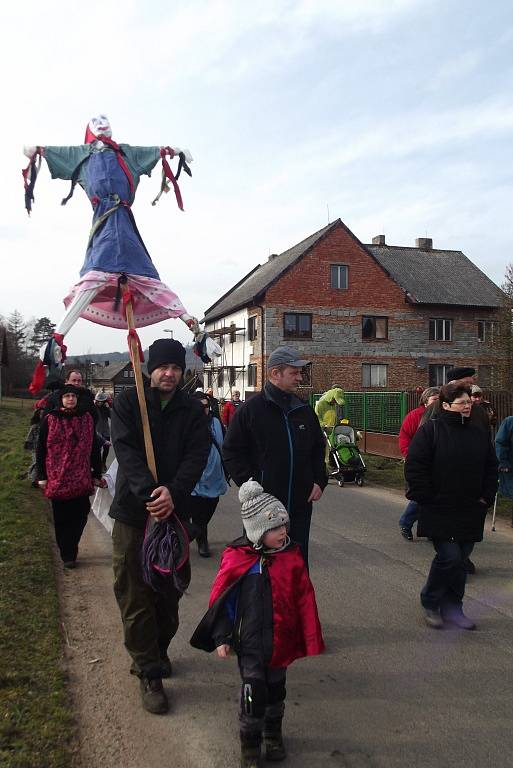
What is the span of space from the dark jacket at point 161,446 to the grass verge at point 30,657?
3.46ft

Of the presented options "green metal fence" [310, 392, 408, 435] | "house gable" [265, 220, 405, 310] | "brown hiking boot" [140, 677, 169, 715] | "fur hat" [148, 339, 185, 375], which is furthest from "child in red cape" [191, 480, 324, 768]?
"house gable" [265, 220, 405, 310]

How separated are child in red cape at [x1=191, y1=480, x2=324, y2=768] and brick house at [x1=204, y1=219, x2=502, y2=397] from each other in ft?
98.1

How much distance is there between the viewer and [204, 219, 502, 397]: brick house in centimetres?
3406

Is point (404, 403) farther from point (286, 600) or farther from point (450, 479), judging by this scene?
point (286, 600)

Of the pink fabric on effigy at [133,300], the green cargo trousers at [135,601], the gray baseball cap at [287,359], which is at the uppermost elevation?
the pink fabric on effigy at [133,300]

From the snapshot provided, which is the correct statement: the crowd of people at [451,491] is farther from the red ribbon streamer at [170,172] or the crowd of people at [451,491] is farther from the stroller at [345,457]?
the stroller at [345,457]

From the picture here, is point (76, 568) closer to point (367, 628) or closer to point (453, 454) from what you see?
point (367, 628)

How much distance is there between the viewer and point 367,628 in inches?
189

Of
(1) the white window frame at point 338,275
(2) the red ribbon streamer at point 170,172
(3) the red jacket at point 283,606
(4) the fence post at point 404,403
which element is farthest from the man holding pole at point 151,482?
(1) the white window frame at point 338,275

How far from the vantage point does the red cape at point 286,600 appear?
10.3 ft

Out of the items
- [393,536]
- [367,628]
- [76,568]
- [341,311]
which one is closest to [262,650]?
[367,628]

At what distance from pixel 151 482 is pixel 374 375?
32.8 metres

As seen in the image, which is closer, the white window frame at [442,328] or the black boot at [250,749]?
the black boot at [250,749]

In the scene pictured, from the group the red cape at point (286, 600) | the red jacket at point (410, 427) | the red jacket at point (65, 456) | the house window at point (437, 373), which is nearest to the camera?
the red cape at point (286, 600)
